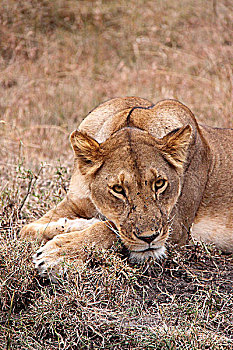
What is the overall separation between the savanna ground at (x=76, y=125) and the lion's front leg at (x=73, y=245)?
8cm

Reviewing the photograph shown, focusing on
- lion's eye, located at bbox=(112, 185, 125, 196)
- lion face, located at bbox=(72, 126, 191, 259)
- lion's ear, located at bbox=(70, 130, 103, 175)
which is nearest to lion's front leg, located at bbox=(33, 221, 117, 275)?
lion face, located at bbox=(72, 126, 191, 259)

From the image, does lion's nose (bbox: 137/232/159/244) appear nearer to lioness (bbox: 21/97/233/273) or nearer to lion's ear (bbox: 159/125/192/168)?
lioness (bbox: 21/97/233/273)

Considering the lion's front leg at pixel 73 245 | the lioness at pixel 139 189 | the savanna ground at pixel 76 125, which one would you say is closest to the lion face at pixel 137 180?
the lioness at pixel 139 189

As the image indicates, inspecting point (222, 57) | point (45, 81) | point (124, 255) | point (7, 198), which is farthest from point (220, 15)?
point (124, 255)

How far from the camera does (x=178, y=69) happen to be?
9.27m

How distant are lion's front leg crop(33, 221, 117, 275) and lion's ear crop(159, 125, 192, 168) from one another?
25.4 inches

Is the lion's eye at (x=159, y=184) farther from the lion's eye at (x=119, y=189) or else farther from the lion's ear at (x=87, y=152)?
the lion's ear at (x=87, y=152)

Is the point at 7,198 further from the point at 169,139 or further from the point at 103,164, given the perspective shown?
the point at 169,139

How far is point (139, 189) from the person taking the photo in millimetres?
3357

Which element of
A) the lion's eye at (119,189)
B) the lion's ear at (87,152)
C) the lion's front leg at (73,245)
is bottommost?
the lion's front leg at (73,245)

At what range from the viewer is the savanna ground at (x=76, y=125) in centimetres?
308

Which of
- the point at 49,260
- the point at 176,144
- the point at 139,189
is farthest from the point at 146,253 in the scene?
the point at 176,144

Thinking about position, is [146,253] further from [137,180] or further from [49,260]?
[49,260]

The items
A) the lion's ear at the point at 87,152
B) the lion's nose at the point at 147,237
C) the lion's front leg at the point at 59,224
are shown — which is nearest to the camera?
the lion's nose at the point at 147,237
